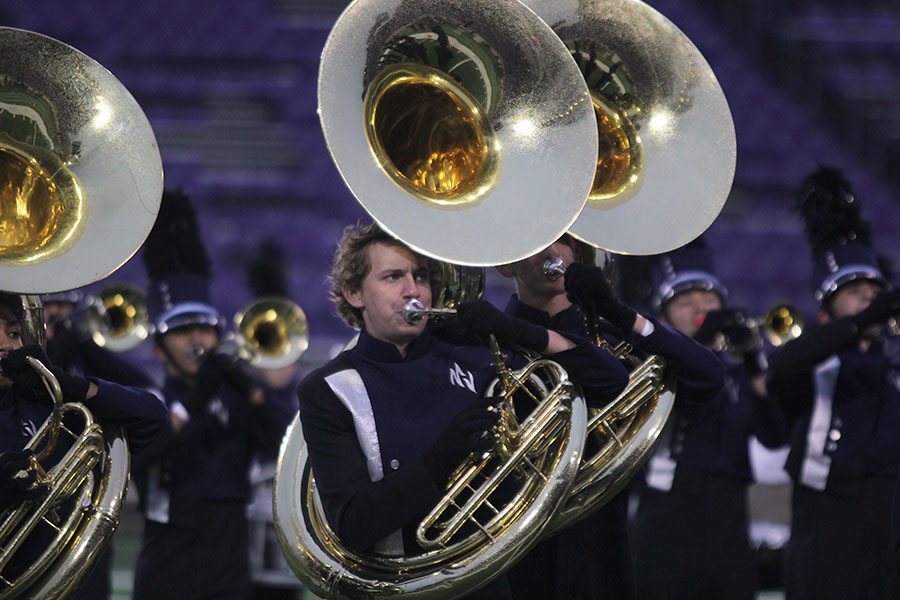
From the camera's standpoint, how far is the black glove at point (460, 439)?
295 centimetres

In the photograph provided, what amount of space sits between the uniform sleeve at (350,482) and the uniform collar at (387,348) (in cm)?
12

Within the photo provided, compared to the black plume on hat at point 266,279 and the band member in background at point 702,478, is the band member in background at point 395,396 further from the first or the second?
the black plume on hat at point 266,279

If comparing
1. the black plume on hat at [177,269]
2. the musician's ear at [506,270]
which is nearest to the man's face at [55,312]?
the black plume on hat at [177,269]

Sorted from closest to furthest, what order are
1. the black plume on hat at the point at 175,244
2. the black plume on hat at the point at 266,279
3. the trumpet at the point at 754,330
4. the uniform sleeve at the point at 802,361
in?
the uniform sleeve at the point at 802,361
the trumpet at the point at 754,330
the black plume on hat at the point at 175,244
the black plume on hat at the point at 266,279

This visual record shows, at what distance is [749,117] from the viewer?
1212 centimetres

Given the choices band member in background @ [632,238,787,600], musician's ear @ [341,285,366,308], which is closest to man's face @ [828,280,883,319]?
Answer: band member in background @ [632,238,787,600]

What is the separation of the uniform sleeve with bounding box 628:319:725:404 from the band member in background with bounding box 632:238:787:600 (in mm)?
1749

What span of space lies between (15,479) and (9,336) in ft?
1.27

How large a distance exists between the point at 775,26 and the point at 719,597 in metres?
→ 7.95

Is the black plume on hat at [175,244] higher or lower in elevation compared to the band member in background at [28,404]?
lower

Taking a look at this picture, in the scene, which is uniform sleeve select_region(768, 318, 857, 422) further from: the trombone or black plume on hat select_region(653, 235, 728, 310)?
the trombone

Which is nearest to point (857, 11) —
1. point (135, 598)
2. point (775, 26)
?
point (775, 26)

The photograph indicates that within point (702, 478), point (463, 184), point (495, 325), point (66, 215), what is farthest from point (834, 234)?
point (66, 215)

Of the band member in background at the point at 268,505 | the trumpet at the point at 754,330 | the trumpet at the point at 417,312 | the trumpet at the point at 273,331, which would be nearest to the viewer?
the trumpet at the point at 417,312
